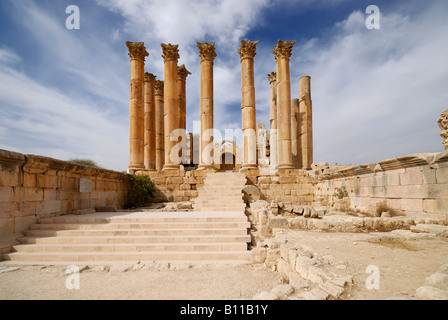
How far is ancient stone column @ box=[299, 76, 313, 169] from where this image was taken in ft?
55.8

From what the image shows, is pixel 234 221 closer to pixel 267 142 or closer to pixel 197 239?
pixel 197 239

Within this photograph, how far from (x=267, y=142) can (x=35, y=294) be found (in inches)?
987

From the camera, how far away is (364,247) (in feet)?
14.7

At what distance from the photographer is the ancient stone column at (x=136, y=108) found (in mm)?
13336

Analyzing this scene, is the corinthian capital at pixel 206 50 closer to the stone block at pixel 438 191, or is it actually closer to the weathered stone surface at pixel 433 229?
the stone block at pixel 438 191

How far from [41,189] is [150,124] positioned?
1086 cm

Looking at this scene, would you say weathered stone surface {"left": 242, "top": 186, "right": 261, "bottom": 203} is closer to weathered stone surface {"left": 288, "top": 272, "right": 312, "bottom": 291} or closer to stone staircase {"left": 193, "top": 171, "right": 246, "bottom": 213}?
stone staircase {"left": 193, "top": 171, "right": 246, "bottom": 213}

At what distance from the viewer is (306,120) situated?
1702 centimetres

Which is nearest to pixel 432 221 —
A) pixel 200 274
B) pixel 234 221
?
pixel 234 221

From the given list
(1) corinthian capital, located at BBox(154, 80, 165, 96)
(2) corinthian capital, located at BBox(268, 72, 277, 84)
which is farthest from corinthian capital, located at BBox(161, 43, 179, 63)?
(2) corinthian capital, located at BBox(268, 72, 277, 84)

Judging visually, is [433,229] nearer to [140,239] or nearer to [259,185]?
[140,239]

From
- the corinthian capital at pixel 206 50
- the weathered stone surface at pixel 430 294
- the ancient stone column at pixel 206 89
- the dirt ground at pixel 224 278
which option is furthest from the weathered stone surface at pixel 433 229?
the corinthian capital at pixel 206 50

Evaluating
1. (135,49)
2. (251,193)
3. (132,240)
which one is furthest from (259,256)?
(135,49)
